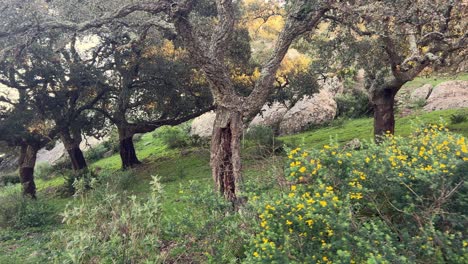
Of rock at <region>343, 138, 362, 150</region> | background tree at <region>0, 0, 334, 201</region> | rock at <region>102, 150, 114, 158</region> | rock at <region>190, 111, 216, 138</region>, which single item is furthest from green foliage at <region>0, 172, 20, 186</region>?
rock at <region>343, 138, 362, 150</region>

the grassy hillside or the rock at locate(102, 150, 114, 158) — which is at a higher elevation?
the rock at locate(102, 150, 114, 158)

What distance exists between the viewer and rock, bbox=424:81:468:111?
83.6 ft

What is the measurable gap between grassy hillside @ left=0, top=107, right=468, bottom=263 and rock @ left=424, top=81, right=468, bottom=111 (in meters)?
2.23

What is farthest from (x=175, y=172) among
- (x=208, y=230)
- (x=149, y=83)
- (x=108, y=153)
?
(x=108, y=153)

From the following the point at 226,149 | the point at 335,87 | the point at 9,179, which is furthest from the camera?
the point at 335,87

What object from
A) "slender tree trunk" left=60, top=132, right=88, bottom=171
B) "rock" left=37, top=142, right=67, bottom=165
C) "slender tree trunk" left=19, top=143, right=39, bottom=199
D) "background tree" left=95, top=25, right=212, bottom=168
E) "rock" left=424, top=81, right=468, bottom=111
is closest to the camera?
"background tree" left=95, top=25, right=212, bottom=168

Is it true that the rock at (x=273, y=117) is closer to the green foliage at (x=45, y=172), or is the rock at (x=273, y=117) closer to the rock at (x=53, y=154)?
the green foliage at (x=45, y=172)

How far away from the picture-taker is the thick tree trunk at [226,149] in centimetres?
970

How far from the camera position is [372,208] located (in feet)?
17.0

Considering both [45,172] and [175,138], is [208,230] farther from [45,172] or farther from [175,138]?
[45,172]

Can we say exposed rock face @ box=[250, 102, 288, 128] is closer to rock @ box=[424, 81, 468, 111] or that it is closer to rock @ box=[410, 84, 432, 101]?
rock @ box=[410, 84, 432, 101]

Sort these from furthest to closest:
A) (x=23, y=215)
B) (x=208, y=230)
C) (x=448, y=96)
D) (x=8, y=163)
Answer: (x=8, y=163) < (x=448, y=96) < (x=23, y=215) < (x=208, y=230)

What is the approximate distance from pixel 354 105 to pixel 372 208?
2444cm

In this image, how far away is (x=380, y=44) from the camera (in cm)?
1277
